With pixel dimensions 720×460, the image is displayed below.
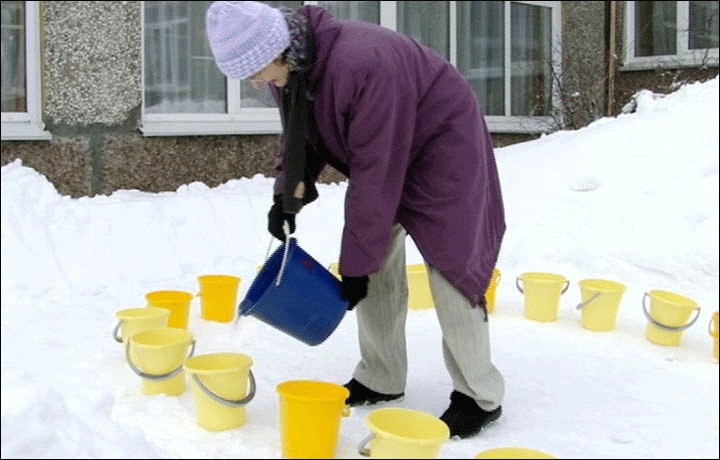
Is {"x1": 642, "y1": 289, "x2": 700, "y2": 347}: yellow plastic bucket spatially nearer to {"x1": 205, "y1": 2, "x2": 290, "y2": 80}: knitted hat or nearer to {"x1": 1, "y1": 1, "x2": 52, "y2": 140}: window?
{"x1": 205, "y1": 2, "x2": 290, "y2": 80}: knitted hat

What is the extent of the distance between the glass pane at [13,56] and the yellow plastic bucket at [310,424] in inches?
147

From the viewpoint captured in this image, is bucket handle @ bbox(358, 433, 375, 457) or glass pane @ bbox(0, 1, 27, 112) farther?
glass pane @ bbox(0, 1, 27, 112)

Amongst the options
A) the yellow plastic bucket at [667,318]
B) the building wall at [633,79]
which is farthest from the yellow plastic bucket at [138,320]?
the building wall at [633,79]

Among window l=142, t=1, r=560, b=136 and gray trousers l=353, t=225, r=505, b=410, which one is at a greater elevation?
window l=142, t=1, r=560, b=136

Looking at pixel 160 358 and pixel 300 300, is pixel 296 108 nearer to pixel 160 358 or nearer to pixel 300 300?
pixel 300 300

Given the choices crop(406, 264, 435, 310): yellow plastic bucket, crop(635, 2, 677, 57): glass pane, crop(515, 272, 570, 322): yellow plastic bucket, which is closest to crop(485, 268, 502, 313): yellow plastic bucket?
crop(515, 272, 570, 322): yellow plastic bucket

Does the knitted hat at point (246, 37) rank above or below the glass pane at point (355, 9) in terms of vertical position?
below

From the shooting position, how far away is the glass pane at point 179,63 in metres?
6.04

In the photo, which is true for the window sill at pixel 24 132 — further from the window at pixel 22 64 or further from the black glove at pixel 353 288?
the black glove at pixel 353 288

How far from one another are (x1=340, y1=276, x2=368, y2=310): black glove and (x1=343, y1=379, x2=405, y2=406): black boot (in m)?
0.43

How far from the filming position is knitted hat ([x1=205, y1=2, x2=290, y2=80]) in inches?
93.8

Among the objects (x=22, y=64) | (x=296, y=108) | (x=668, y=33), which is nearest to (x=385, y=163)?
(x=296, y=108)

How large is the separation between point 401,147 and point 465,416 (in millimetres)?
875

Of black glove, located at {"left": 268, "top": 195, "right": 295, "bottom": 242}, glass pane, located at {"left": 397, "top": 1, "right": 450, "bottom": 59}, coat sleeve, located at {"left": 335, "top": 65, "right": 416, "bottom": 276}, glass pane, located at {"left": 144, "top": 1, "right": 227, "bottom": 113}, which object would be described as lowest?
black glove, located at {"left": 268, "top": 195, "right": 295, "bottom": 242}
